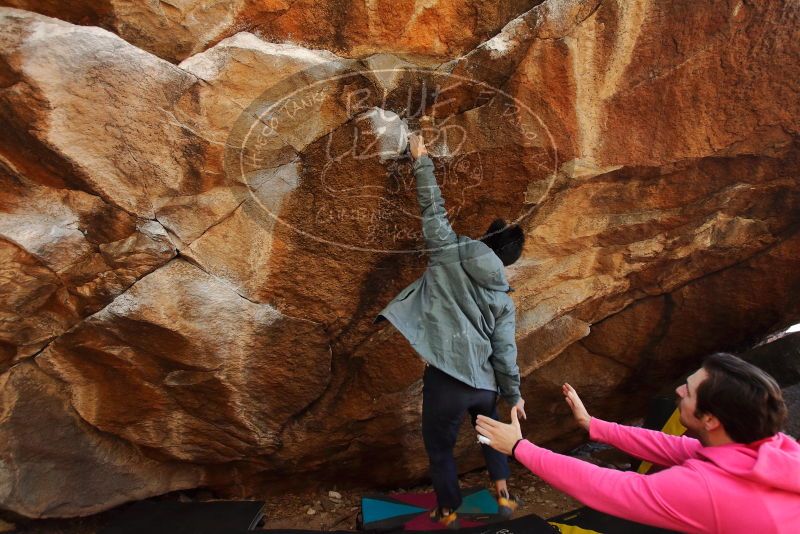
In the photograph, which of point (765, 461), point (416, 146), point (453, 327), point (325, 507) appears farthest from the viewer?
point (325, 507)

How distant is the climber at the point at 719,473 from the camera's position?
1499mm

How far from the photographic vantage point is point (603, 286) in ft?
10.8

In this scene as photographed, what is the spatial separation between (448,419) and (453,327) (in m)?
0.42

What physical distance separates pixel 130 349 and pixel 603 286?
2.62 metres

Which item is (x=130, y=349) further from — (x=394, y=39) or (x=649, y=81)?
(x=649, y=81)

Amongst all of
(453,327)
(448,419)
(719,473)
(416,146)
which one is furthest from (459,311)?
(719,473)

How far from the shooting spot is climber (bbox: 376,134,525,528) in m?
2.40

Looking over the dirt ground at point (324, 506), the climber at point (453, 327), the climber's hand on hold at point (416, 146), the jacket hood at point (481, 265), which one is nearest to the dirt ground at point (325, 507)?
the dirt ground at point (324, 506)

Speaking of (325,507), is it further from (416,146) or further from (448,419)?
(416,146)

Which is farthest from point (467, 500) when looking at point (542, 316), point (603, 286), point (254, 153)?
point (254, 153)

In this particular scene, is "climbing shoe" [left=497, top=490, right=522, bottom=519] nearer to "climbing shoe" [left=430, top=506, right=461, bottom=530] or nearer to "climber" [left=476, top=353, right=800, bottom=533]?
"climbing shoe" [left=430, top=506, right=461, bottom=530]

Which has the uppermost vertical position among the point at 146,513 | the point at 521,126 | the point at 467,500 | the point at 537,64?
the point at 537,64

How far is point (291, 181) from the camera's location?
2.61m

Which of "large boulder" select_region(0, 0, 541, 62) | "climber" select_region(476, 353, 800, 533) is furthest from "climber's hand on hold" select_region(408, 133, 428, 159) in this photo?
"climber" select_region(476, 353, 800, 533)
